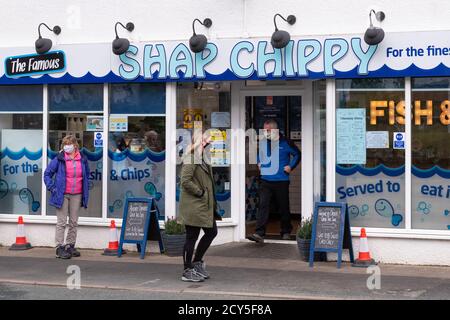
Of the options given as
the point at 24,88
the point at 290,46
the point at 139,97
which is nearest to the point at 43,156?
the point at 24,88

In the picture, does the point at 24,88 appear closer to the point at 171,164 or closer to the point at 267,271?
the point at 171,164

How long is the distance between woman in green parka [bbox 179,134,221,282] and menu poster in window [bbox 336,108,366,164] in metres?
2.64

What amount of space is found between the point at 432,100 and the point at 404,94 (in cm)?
41

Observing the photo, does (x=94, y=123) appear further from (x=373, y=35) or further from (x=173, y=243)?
(x=373, y=35)

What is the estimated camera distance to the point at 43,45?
40.5ft

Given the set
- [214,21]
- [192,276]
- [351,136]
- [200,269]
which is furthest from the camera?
[214,21]

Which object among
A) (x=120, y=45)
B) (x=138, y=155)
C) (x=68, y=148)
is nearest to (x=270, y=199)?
(x=138, y=155)

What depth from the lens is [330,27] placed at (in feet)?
36.3

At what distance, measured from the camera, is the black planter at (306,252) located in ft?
35.6

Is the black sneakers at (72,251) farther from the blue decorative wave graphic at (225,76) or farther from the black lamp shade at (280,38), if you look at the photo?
the black lamp shade at (280,38)

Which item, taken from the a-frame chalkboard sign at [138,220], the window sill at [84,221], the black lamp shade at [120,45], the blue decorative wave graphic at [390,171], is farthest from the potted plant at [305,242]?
the black lamp shade at [120,45]

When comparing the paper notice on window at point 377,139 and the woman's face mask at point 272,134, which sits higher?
the woman's face mask at point 272,134

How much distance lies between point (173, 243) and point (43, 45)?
13.3 feet

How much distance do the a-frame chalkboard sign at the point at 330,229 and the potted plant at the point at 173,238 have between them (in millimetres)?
2177
